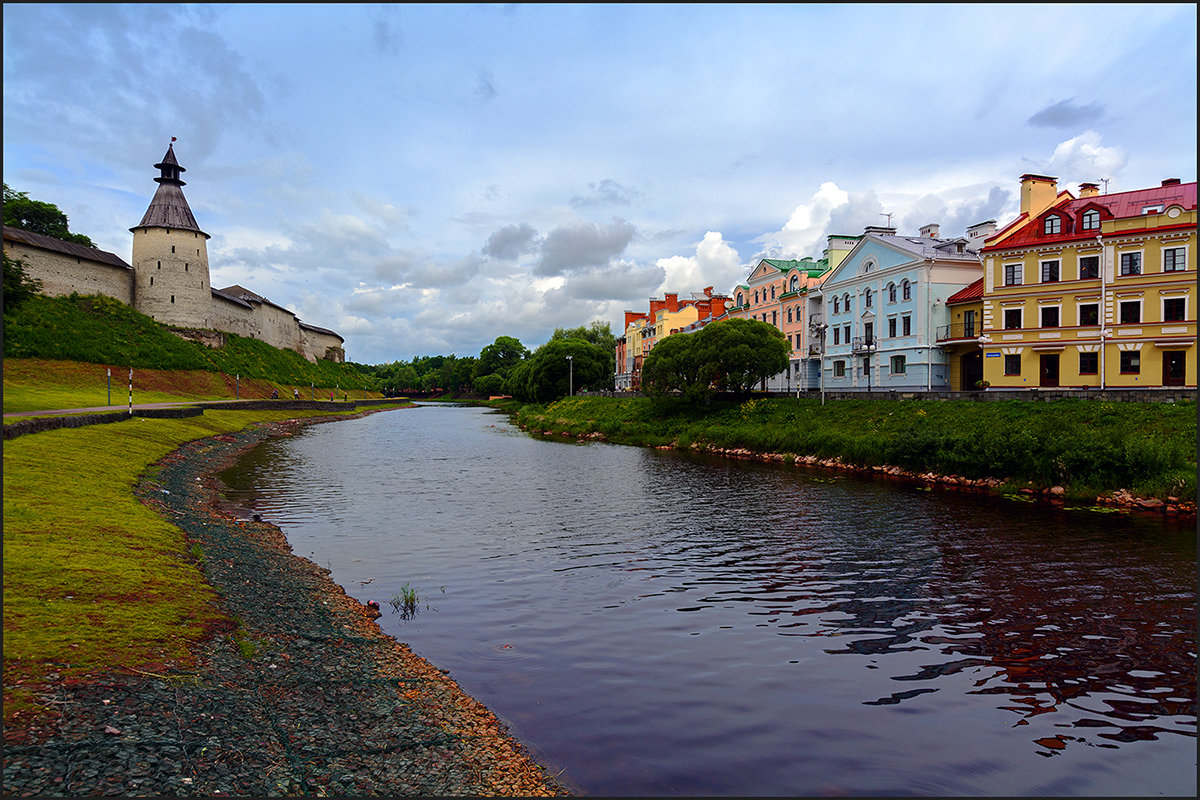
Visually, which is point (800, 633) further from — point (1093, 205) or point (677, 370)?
point (677, 370)

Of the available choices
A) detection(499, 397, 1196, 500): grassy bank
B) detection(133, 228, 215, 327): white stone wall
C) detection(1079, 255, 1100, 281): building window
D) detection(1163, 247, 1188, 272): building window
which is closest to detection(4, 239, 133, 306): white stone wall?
detection(133, 228, 215, 327): white stone wall

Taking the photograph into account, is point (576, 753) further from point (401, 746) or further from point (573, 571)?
point (573, 571)

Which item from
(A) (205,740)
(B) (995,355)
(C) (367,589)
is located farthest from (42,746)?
(B) (995,355)

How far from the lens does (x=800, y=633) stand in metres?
12.9

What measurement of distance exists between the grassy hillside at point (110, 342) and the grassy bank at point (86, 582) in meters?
51.7

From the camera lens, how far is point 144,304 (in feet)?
274

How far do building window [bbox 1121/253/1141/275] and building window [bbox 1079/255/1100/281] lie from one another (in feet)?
4.13

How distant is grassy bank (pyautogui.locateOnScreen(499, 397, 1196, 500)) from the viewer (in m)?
26.4

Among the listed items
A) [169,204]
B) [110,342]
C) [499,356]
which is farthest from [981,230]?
[499,356]

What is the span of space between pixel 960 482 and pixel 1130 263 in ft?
71.7

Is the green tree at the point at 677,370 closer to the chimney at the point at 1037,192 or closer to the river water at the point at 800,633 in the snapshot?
the chimney at the point at 1037,192

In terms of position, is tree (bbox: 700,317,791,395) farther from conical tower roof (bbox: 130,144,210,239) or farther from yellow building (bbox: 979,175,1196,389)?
conical tower roof (bbox: 130,144,210,239)

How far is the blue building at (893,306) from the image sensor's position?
52344mm

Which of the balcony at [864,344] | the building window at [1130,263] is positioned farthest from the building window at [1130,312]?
the balcony at [864,344]
